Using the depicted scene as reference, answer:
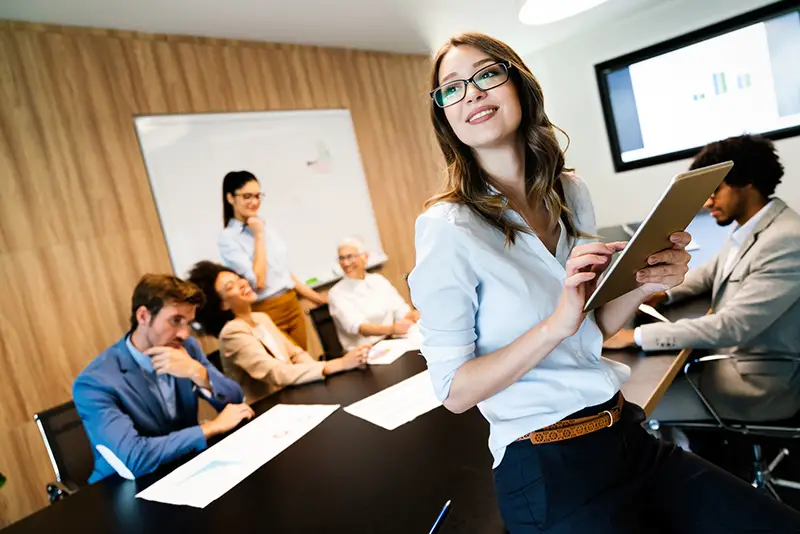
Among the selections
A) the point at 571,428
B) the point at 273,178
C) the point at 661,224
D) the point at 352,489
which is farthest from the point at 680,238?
the point at 273,178

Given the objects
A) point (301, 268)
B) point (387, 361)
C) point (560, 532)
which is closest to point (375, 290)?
point (301, 268)

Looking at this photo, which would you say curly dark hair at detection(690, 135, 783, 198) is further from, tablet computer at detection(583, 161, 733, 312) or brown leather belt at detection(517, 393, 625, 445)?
brown leather belt at detection(517, 393, 625, 445)

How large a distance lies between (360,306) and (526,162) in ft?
7.76

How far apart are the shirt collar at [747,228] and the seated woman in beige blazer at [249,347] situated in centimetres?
153

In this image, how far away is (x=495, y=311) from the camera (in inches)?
36.4

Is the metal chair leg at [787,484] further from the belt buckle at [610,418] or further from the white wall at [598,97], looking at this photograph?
the white wall at [598,97]

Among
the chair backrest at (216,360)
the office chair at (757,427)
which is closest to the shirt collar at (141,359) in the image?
the chair backrest at (216,360)

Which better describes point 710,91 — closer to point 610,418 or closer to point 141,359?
point 610,418

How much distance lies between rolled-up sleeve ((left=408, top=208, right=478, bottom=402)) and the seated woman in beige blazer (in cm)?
129

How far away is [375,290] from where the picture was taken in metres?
3.50

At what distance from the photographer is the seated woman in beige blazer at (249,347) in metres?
2.18

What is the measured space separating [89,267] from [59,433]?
47.8 inches

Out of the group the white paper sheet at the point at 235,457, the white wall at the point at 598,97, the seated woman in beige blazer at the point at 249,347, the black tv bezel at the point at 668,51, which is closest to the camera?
the white paper sheet at the point at 235,457

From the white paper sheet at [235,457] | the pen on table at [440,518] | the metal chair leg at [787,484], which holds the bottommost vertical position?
the metal chair leg at [787,484]
